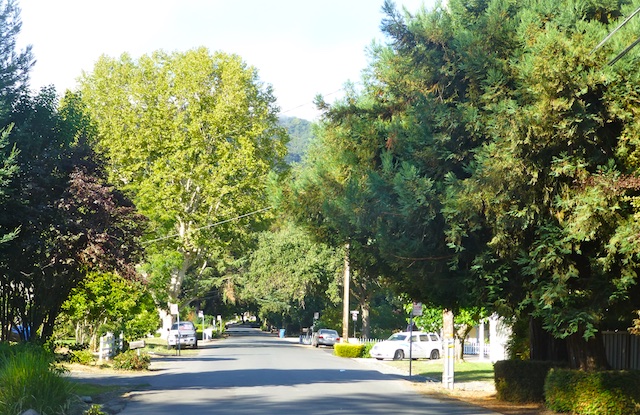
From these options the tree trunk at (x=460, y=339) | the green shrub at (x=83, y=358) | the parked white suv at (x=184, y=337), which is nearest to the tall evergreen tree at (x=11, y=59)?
the green shrub at (x=83, y=358)

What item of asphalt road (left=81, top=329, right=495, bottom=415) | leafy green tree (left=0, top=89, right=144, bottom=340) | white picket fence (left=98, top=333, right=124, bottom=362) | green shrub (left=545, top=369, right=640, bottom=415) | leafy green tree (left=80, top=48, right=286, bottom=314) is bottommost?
asphalt road (left=81, top=329, right=495, bottom=415)

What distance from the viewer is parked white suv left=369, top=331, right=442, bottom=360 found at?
151ft

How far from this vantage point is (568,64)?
14938mm

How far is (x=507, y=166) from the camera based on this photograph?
15539 mm

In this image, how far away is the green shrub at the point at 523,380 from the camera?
20.2 m

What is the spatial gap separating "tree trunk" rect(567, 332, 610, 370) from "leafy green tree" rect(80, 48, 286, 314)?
1420 inches

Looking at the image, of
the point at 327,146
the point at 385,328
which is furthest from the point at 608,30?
the point at 385,328

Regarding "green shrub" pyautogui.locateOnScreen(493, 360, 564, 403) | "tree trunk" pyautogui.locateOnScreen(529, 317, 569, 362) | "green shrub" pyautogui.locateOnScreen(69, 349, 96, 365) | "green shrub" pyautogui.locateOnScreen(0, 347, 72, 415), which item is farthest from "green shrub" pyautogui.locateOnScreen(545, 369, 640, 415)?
"green shrub" pyautogui.locateOnScreen(69, 349, 96, 365)

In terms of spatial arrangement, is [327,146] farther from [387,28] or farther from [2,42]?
[2,42]

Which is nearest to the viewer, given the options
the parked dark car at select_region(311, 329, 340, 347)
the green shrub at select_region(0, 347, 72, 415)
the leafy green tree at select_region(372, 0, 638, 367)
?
the leafy green tree at select_region(372, 0, 638, 367)

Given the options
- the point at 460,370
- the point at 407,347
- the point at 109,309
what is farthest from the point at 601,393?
the point at 407,347

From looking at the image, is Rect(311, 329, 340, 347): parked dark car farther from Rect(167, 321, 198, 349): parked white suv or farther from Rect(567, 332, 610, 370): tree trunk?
Rect(567, 332, 610, 370): tree trunk

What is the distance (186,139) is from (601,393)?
40118mm

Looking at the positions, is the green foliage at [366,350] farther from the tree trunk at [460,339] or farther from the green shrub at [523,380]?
the green shrub at [523,380]
